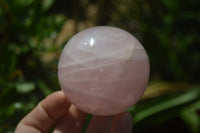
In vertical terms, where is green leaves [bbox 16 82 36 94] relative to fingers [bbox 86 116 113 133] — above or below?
below

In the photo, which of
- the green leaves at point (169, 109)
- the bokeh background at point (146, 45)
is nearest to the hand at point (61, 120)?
the bokeh background at point (146, 45)

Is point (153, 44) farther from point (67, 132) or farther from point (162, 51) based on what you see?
point (67, 132)

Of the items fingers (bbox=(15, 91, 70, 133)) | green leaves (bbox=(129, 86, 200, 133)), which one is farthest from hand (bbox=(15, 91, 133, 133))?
green leaves (bbox=(129, 86, 200, 133))

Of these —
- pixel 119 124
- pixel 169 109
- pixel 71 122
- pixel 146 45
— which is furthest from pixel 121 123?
pixel 146 45

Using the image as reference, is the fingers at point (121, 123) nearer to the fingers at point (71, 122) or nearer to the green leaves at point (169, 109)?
the fingers at point (71, 122)

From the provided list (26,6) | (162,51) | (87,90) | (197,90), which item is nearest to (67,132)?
(87,90)

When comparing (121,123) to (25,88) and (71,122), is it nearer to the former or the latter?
(71,122)

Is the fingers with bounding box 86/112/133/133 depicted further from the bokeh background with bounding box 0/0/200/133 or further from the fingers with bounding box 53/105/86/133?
the bokeh background with bounding box 0/0/200/133
